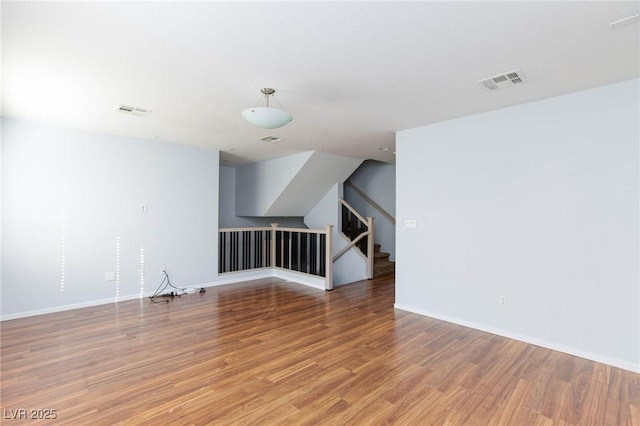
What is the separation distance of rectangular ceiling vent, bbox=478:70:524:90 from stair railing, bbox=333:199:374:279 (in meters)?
3.86

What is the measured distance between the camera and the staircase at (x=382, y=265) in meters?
6.73

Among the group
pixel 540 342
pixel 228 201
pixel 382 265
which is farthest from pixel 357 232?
pixel 540 342

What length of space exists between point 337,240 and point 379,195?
6.30 ft

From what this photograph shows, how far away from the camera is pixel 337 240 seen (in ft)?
23.0

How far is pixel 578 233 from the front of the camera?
2.96 m

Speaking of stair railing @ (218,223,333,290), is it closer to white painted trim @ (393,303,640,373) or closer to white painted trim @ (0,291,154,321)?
white painted trim @ (0,291,154,321)

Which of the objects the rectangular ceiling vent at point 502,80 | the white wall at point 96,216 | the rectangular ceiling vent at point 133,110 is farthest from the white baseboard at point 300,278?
the rectangular ceiling vent at point 502,80

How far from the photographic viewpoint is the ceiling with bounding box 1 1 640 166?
183 centimetres

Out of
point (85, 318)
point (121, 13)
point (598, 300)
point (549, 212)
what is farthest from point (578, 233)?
point (85, 318)

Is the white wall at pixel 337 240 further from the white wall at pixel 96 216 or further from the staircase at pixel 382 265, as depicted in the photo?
the white wall at pixel 96 216

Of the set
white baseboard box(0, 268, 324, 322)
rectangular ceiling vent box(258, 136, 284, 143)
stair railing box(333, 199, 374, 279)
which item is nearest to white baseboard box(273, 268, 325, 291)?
white baseboard box(0, 268, 324, 322)

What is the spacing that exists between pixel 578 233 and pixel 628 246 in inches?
13.9

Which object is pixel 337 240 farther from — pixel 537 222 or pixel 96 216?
pixel 96 216

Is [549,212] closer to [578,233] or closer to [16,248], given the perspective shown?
[578,233]
